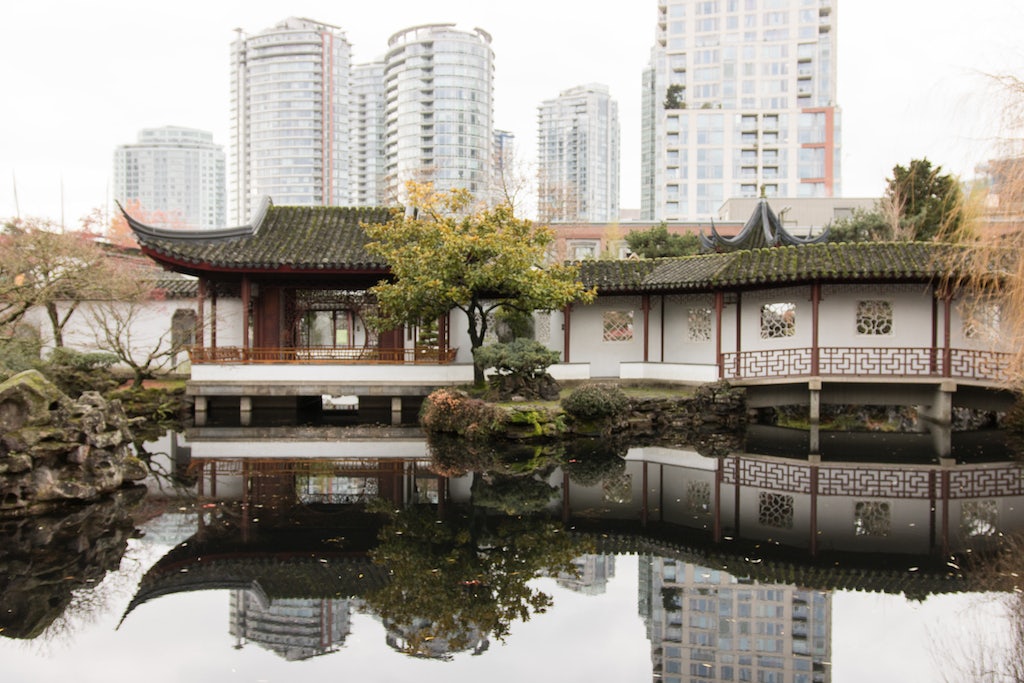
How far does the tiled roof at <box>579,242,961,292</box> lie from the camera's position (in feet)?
51.2

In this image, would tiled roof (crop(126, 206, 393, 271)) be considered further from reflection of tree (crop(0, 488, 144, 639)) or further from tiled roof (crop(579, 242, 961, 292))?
reflection of tree (crop(0, 488, 144, 639))

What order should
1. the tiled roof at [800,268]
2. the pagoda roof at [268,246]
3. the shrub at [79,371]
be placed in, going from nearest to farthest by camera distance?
the tiled roof at [800,268]
the pagoda roof at [268,246]
the shrub at [79,371]

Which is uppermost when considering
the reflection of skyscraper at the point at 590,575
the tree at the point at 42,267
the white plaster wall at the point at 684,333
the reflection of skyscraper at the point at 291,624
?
the tree at the point at 42,267

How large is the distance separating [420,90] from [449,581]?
204 feet

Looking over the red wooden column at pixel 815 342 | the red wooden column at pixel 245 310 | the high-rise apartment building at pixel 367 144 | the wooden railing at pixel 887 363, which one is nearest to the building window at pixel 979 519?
the wooden railing at pixel 887 363

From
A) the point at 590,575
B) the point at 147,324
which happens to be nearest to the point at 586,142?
the point at 147,324

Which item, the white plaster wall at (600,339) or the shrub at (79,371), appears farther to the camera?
the white plaster wall at (600,339)

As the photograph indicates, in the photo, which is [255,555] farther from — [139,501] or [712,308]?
[712,308]

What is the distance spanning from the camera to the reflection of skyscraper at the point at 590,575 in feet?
21.2

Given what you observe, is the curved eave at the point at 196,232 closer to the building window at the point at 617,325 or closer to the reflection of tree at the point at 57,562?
the building window at the point at 617,325

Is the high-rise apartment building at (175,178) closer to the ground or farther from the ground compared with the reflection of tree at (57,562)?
farther from the ground

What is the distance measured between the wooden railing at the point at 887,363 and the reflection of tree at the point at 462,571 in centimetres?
959

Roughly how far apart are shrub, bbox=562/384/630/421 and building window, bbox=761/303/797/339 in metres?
4.52

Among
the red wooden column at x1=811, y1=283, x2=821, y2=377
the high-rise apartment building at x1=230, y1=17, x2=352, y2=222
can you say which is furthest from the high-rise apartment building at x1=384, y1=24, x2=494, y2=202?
the red wooden column at x1=811, y1=283, x2=821, y2=377
